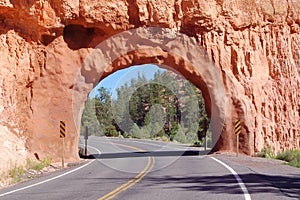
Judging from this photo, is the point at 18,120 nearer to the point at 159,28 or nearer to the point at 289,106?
the point at 159,28

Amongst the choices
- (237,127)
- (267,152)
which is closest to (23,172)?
(237,127)

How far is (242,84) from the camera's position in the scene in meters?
27.7

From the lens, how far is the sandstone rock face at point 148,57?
22.8 m

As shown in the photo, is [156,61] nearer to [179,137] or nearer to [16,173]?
[16,173]

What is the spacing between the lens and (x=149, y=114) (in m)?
71.0

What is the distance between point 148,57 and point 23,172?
1177 cm

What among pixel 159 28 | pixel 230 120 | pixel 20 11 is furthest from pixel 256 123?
pixel 20 11

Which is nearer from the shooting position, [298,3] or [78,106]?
[78,106]

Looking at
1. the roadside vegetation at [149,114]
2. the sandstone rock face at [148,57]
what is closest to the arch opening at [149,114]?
the roadside vegetation at [149,114]

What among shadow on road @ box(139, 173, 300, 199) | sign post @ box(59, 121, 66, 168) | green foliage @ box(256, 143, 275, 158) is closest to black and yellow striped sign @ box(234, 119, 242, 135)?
green foliage @ box(256, 143, 275, 158)

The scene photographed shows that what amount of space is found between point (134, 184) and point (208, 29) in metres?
16.3

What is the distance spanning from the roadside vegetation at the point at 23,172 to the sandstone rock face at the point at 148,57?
8.43 ft

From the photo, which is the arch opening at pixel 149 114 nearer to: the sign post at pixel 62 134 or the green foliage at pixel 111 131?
the green foliage at pixel 111 131

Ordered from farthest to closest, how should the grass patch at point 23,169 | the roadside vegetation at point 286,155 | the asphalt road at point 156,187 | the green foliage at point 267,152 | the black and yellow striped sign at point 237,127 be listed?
the green foliage at point 267,152, the black and yellow striped sign at point 237,127, the roadside vegetation at point 286,155, the grass patch at point 23,169, the asphalt road at point 156,187
